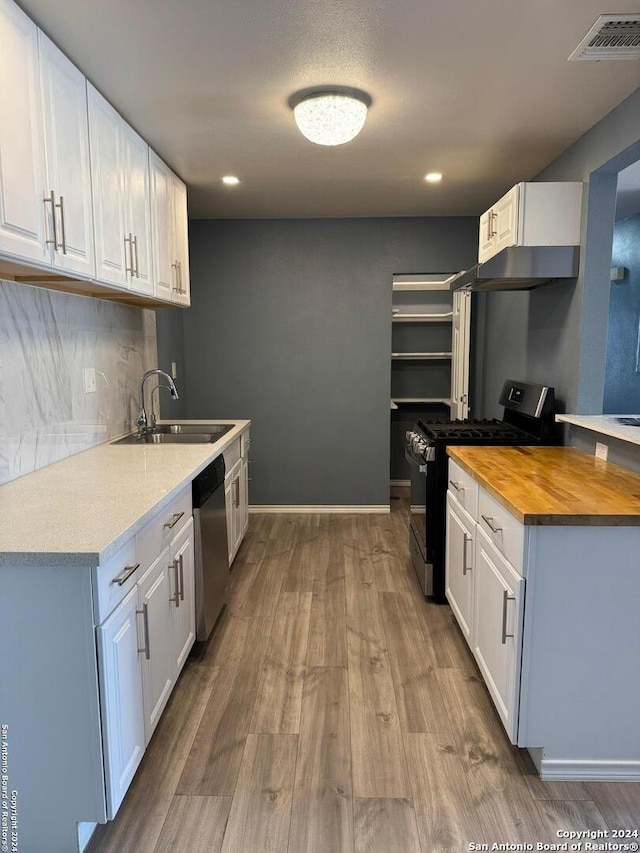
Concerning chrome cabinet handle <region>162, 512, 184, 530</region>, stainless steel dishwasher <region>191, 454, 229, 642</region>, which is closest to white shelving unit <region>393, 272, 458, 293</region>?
stainless steel dishwasher <region>191, 454, 229, 642</region>

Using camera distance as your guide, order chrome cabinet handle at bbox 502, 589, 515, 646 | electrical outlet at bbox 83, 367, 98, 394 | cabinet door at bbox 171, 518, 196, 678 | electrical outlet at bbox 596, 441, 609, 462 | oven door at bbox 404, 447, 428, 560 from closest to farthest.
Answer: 1. chrome cabinet handle at bbox 502, 589, 515, 646
2. cabinet door at bbox 171, 518, 196, 678
3. electrical outlet at bbox 596, 441, 609, 462
4. electrical outlet at bbox 83, 367, 98, 394
5. oven door at bbox 404, 447, 428, 560

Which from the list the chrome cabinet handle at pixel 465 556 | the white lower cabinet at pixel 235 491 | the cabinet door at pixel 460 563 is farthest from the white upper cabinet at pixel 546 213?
the white lower cabinet at pixel 235 491

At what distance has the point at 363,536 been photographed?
4.14m

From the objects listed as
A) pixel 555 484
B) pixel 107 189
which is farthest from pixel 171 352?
pixel 555 484

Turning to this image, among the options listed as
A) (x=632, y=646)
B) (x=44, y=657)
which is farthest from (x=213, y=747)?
(x=632, y=646)

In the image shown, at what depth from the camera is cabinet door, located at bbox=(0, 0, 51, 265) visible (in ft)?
5.05

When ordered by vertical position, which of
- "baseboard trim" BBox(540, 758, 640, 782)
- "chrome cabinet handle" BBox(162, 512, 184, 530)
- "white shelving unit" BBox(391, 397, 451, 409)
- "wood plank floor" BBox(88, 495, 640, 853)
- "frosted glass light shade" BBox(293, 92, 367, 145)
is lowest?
"wood plank floor" BBox(88, 495, 640, 853)

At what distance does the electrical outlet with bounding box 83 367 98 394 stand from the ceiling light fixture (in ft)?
4.84

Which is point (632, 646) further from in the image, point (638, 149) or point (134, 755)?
point (638, 149)

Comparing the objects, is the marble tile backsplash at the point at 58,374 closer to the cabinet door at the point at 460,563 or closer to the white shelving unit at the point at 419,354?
the cabinet door at the point at 460,563

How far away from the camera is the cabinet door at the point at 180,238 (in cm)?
320

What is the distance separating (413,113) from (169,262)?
A: 4.77 feet

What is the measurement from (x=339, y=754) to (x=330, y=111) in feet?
7.88

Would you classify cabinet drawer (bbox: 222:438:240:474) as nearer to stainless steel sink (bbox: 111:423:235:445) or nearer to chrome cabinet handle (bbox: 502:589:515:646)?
stainless steel sink (bbox: 111:423:235:445)
